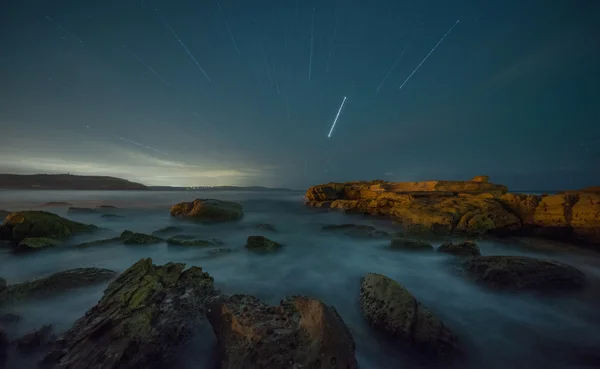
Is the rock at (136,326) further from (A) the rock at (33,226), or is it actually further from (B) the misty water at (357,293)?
(A) the rock at (33,226)

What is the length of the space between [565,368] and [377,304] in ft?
8.70

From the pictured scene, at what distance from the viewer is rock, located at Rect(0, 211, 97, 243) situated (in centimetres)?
824

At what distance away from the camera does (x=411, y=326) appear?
3.32 m

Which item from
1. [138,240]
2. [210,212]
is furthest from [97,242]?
[210,212]

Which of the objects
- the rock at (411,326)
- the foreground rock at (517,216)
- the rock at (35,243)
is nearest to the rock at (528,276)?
the rock at (411,326)

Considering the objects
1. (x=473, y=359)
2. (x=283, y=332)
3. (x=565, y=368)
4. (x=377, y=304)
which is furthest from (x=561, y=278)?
(x=283, y=332)

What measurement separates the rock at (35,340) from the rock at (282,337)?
2.48m

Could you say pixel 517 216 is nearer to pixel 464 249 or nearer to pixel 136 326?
pixel 464 249

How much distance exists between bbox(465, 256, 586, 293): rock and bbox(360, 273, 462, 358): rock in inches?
119

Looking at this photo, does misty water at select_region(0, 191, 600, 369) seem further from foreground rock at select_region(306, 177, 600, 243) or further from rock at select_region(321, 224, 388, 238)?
foreground rock at select_region(306, 177, 600, 243)

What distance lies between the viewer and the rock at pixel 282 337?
2.46m

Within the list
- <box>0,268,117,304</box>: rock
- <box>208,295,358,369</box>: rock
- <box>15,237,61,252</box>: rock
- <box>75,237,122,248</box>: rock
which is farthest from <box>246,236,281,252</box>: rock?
<box>15,237,61,252</box>: rock

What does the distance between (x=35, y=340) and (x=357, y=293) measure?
18.9ft

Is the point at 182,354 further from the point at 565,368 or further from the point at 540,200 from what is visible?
the point at 540,200
